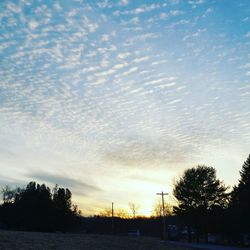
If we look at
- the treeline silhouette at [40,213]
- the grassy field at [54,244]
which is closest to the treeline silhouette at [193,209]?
the treeline silhouette at [40,213]

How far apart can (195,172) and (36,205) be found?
121 ft

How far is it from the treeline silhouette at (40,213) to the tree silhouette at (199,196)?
29653 millimetres

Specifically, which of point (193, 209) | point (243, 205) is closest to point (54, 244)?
point (243, 205)

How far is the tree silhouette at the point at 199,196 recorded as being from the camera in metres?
55.3

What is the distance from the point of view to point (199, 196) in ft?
184

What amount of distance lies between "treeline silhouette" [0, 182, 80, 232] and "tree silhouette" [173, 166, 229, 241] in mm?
29653

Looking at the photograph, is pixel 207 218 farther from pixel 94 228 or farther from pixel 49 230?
pixel 94 228

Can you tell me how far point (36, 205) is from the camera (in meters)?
74.6

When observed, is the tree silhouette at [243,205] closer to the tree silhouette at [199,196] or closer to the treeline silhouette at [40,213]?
the tree silhouette at [199,196]

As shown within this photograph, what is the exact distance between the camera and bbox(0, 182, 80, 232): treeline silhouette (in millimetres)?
73456

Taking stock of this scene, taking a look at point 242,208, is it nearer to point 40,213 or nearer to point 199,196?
point 199,196

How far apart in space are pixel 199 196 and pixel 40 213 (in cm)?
3640

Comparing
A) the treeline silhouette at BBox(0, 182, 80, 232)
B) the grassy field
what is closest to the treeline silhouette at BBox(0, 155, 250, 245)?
the treeline silhouette at BBox(0, 182, 80, 232)

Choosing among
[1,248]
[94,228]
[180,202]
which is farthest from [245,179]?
[94,228]
